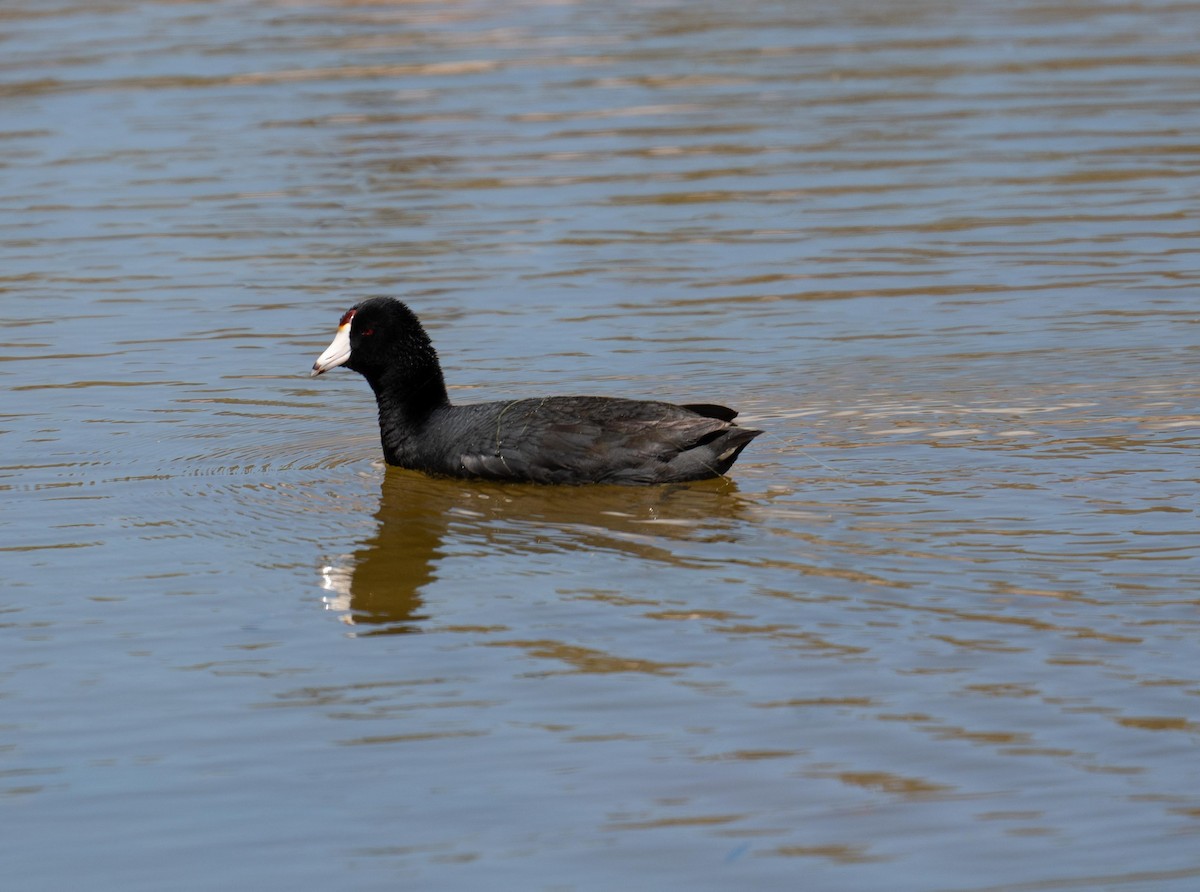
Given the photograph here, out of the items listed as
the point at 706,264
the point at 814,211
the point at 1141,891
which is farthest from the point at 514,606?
the point at 814,211

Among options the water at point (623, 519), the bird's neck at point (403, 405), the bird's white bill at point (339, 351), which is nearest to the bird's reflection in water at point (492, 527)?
the water at point (623, 519)

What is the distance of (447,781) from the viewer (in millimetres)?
5789

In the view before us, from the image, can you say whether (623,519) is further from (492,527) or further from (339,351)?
(339,351)

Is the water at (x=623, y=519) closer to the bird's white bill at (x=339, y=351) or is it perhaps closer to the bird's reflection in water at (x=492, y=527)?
the bird's reflection in water at (x=492, y=527)

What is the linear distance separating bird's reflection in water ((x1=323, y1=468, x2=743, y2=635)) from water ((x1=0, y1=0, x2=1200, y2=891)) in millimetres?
30

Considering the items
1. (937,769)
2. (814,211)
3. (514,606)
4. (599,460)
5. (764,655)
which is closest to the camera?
(937,769)

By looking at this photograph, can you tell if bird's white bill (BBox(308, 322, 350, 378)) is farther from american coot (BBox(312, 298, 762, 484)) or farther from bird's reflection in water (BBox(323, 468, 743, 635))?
bird's reflection in water (BBox(323, 468, 743, 635))

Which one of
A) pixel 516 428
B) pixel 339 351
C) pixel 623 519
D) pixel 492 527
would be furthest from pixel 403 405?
pixel 623 519

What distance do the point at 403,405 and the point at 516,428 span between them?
2.71 feet

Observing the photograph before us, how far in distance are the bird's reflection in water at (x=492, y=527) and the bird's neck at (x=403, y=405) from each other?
0.88ft

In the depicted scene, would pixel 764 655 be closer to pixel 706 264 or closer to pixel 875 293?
pixel 875 293

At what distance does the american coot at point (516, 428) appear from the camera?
29.3ft

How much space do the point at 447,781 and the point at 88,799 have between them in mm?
1063

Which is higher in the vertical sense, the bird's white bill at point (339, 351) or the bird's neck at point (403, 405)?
the bird's white bill at point (339, 351)
